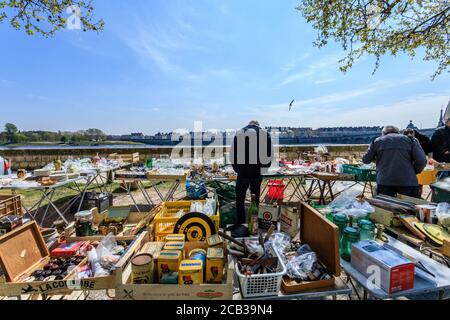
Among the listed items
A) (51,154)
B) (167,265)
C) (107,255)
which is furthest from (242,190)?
(51,154)

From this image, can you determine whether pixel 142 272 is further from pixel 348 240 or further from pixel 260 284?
pixel 348 240

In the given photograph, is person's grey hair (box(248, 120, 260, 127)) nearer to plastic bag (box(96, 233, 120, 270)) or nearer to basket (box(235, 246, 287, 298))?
plastic bag (box(96, 233, 120, 270))

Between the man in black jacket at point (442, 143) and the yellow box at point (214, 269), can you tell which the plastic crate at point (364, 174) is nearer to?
the man in black jacket at point (442, 143)

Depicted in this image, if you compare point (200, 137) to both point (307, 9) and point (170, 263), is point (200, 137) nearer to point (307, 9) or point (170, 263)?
point (307, 9)

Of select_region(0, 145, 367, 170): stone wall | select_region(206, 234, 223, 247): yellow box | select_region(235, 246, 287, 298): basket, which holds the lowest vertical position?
select_region(235, 246, 287, 298): basket

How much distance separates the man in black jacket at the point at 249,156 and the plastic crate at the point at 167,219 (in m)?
1.16

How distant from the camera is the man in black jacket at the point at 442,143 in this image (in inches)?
167

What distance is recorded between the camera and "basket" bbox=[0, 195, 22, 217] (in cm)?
313

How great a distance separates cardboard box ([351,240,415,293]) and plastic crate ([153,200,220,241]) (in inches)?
53.5

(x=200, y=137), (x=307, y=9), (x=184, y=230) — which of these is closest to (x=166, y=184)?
(x=200, y=137)

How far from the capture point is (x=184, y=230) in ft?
7.02

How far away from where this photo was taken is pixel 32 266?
1.78m

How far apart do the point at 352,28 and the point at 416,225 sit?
657 cm

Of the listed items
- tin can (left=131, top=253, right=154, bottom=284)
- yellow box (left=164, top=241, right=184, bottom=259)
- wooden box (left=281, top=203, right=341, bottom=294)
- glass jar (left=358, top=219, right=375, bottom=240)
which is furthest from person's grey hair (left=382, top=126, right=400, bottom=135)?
tin can (left=131, top=253, right=154, bottom=284)
